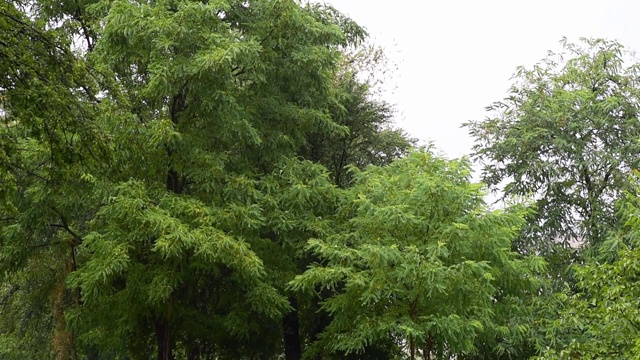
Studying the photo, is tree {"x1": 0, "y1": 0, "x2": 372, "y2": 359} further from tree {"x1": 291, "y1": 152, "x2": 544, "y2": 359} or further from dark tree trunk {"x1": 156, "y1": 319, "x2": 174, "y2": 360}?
tree {"x1": 291, "y1": 152, "x2": 544, "y2": 359}

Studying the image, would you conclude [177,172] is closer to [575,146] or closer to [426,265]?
[426,265]

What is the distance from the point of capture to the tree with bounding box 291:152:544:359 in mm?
11883

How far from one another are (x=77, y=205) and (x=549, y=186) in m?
10.7

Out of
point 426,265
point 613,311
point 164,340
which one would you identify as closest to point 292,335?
point 164,340

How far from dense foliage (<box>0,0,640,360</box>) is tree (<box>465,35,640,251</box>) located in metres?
0.06

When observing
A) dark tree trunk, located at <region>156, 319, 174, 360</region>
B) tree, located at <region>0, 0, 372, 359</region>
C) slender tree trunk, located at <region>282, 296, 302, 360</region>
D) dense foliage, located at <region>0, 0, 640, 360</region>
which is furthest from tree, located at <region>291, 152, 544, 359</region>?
slender tree trunk, located at <region>282, 296, 302, 360</region>

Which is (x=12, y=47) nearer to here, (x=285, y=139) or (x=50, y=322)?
(x=285, y=139)

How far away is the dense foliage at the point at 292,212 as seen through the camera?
12344mm

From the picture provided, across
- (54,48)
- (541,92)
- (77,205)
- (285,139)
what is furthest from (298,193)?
(54,48)

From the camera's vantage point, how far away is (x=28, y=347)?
71.8 feet

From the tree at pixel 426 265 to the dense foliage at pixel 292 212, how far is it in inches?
1.8

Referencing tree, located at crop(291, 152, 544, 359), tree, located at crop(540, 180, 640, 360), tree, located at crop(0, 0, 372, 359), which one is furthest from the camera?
tree, located at crop(0, 0, 372, 359)

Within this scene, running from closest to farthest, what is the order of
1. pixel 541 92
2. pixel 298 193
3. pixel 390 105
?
pixel 298 193 → pixel 541 92 → pixel 390 105

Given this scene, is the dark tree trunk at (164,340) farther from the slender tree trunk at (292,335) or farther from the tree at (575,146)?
the tree at (575,146)
